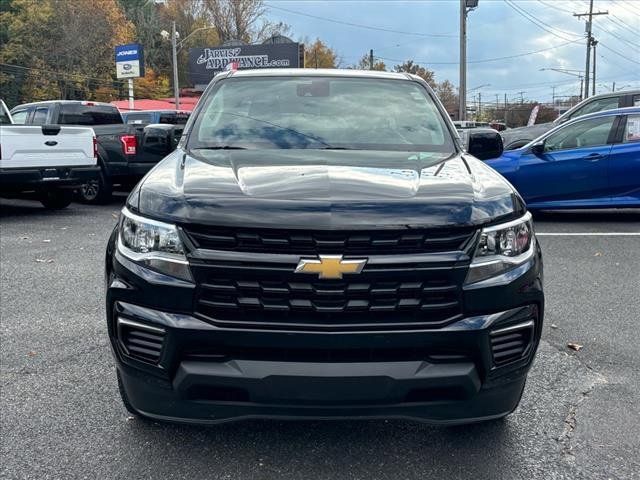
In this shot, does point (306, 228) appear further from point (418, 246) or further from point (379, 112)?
point (379, 112)

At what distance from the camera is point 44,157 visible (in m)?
9.95

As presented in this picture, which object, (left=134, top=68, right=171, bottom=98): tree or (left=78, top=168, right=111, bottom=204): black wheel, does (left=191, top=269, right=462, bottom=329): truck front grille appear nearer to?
(left=78, top=168, right=111, bottom=204): black wheel

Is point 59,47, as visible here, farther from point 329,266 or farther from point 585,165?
point 329,266

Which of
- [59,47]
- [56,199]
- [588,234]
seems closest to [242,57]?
[59,47]

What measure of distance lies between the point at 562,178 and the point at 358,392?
8000 millimetres

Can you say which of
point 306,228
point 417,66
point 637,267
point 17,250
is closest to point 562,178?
point 637,267

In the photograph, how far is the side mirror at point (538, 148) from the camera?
9.80 m

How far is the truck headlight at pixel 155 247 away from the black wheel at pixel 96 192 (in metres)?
9.72

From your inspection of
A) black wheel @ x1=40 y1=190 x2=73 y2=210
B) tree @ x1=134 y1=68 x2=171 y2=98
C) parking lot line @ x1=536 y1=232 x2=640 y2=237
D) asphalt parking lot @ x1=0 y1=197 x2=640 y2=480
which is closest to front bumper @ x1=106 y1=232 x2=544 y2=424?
asphalt parking lot @ x1=0 y1=197 x2=640 y2=480

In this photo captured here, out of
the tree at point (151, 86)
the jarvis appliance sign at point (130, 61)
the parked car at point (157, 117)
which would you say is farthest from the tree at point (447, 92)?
the parked car at point (157, 117)

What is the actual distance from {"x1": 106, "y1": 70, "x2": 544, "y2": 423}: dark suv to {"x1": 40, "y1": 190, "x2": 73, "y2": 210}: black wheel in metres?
9.46

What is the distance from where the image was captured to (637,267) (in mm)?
6918

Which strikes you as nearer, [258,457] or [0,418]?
[258,457]

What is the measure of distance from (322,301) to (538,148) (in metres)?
8.13
